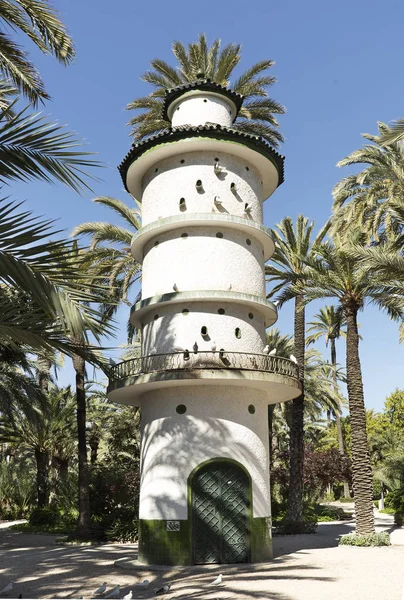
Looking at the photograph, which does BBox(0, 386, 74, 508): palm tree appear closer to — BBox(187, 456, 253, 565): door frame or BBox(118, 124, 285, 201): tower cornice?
BBox(187, 456, 253, 565): door frame

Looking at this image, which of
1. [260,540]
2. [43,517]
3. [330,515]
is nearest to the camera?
[260,540]

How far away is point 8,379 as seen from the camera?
2802cm

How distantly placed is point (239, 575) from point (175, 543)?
2.94 meters

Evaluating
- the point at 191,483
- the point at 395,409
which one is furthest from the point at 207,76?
the point at 395,409

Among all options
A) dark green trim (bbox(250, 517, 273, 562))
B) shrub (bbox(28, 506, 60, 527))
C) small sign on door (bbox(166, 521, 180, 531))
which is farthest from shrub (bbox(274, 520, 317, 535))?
shrub (bbox(28, 506, 60, 527))

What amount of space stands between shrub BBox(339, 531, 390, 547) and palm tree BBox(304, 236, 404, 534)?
64.1 inches

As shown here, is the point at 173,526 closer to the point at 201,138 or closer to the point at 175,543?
the point at 175,543

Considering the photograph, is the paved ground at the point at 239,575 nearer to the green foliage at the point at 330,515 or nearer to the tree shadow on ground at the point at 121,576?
the tree shadow on ground at the point at 121,576

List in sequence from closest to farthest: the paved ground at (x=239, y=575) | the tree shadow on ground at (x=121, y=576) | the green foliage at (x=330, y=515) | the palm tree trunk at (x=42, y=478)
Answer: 1. the paved ground at (x=239, y=575)
2. the tree shadow on ground at (x=121, y=576)
3. the palm tree trunk at (x=42, y=478)
4. the green foliage at (x=330, y=515)

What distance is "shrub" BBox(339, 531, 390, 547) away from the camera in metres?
22.6

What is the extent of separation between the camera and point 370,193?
110ft

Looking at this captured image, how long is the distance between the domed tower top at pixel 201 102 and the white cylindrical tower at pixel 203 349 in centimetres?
7

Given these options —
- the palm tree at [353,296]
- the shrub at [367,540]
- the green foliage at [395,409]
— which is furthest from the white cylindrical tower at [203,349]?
the green foliage at [395,409]

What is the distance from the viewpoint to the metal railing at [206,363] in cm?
2011
